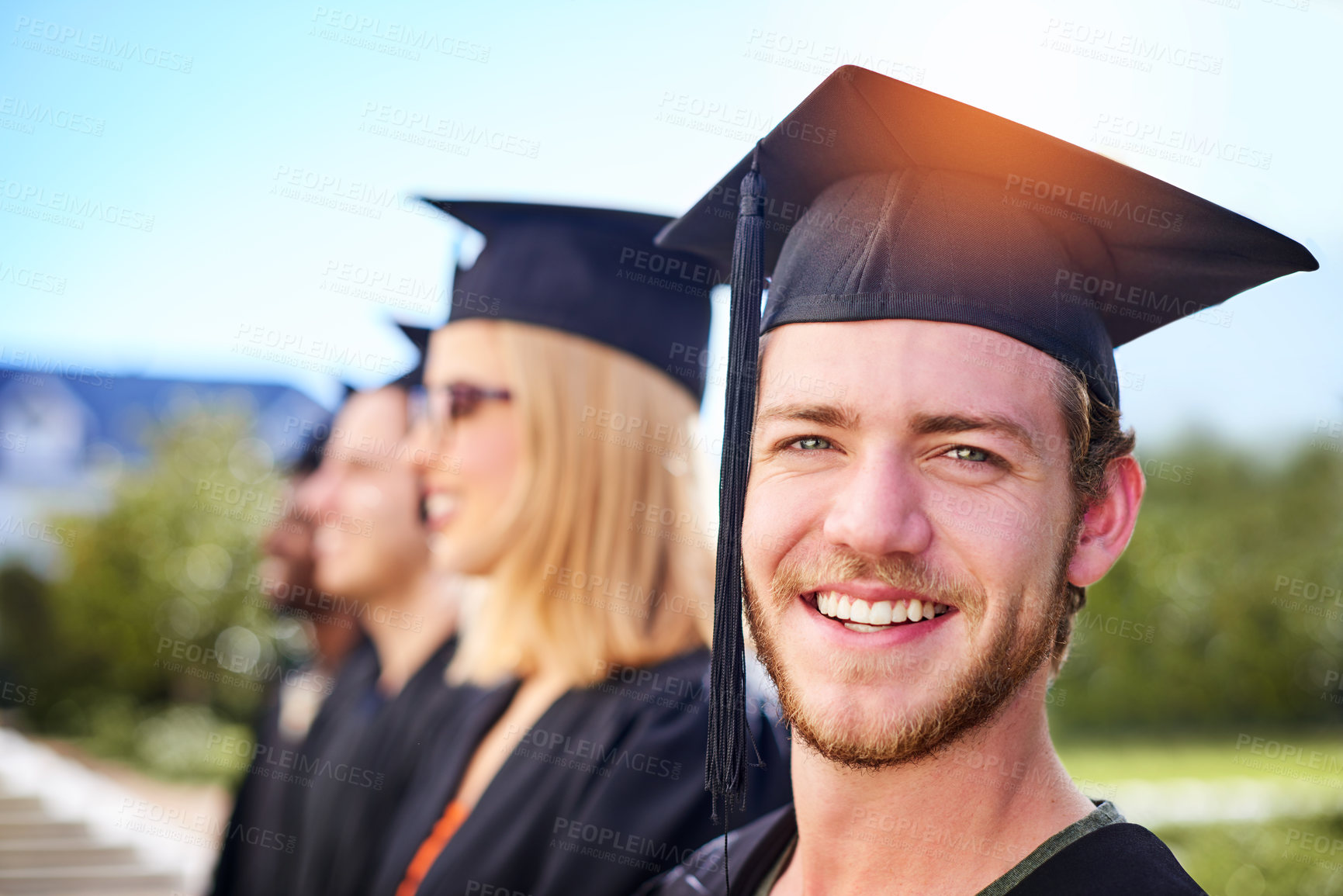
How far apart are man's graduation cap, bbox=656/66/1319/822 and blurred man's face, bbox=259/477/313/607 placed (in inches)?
195

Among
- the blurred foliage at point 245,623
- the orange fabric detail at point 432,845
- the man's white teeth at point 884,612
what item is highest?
the man's white teeth at point 884,612

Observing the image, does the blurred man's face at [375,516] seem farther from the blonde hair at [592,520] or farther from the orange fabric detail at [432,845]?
the orange fabric detail at [432,845]

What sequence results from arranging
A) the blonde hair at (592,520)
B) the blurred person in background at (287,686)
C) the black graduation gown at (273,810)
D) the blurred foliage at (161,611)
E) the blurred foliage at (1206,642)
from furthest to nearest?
the blurred foliage at (1206,642)
the blurred foliage at (161,611)
the blurred person in background at (287,686)
the black graduation gown at (273,810)
the blonde hair at (592,520)

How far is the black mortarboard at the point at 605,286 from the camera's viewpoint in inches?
121

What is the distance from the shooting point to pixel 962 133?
1657 millimetres

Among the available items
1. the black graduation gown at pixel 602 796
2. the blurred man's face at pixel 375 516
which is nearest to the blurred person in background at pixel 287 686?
the blurred man's face at pixel 375 516

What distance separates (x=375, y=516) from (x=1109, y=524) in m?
3.95

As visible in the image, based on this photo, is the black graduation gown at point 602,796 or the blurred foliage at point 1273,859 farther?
the blurred foliage at point 1273,859

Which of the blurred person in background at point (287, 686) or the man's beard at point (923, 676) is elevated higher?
the man's beard at point (923, 676)

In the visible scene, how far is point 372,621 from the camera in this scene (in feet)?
17.3

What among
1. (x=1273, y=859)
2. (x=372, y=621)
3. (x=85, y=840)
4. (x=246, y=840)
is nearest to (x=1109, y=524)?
(x=372, y=621)

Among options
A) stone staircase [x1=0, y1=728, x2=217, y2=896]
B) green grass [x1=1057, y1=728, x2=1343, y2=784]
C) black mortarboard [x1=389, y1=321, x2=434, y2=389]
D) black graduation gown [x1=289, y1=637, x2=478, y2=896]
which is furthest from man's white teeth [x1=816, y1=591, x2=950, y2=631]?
green grass [x1=1057, y1=728, x2=1343, y2=784]

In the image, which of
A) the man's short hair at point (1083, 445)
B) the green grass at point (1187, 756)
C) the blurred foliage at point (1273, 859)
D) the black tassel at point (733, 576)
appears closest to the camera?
the man's short hair at point (1083, 445)

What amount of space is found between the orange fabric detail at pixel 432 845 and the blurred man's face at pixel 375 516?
2263 millimetres
